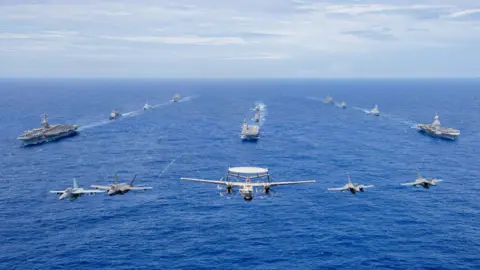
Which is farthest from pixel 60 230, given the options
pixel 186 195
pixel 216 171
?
pixel 216 171

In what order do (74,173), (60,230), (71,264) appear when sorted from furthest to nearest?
(74,173), (60,230), (71,264)

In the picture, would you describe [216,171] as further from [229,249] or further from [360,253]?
[360,253]

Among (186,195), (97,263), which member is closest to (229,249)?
(97,263)

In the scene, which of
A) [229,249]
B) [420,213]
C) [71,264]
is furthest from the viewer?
[420,213]

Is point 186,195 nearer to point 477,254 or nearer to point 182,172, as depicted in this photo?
point 182,172

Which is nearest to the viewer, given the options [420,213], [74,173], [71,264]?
[71,264]

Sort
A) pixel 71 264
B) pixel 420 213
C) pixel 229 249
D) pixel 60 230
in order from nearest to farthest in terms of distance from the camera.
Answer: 1. pixel 71 264
2. pixel 229 249
3. pixel 60 230
4. pixel 420 213

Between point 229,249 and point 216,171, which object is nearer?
point 229,249

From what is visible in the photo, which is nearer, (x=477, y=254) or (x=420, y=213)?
(x=477, y=254)
